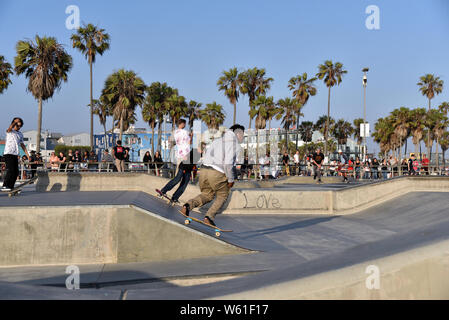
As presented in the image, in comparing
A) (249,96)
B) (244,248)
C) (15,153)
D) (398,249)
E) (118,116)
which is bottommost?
(244,248)

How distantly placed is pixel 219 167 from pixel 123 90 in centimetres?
4419

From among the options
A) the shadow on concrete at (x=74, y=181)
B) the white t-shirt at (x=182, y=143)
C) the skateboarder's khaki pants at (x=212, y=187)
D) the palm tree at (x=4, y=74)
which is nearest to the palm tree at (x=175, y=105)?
the palm tree at (x=4, y=74)

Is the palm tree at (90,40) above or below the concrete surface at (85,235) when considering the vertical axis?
above

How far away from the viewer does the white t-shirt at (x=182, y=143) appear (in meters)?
8.55

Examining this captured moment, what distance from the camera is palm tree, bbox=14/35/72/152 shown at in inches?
1249

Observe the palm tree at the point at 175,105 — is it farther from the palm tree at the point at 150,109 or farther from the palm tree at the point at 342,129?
the palm tree at the point at 342,129

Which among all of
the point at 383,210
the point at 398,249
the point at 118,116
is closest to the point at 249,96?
the point at 118,116

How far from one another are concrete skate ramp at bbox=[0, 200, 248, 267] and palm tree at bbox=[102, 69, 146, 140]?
4330cm

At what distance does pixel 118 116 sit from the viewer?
4825 cm

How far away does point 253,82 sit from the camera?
52.2 metres

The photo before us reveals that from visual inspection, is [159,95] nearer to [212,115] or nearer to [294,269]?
[212,115]

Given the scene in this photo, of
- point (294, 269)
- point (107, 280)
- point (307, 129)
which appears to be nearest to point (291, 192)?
point (107, 280)
